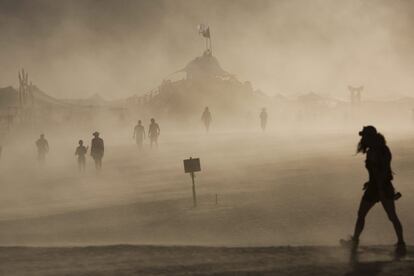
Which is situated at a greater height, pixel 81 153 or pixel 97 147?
pixel 97 147

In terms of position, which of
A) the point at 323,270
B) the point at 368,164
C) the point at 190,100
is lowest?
the point at 323,270

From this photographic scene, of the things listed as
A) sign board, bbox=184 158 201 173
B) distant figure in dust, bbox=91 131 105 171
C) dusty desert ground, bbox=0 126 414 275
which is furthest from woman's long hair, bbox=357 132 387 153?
distant figure in dust, bbox=91 131 105 171

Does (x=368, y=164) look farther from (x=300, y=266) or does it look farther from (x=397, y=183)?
(x=397, y=183)

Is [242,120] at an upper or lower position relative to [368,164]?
upper

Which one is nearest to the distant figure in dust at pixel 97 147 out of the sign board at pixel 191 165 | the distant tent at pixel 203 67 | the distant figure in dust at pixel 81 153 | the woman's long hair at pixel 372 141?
the distant figure in dust at pixel 81 153

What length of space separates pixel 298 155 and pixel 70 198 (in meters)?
12.0

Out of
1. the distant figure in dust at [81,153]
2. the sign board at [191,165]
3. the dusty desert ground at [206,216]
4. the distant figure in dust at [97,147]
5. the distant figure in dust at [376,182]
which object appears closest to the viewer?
the dusty desert ground at [206,216]

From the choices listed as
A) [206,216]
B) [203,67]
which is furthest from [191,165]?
[203,67]

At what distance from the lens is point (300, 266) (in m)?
8.36

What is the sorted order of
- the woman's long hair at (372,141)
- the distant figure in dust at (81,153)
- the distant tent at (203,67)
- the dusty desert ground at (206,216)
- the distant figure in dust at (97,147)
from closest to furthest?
the dusty desert ground at (206,216) < the woman's long hair at (372,141) < the distant figure in dust at (97,147) < the distant figure in dust at (81,153) < the distant tent at (203,67)

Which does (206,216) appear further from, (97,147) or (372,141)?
(97,147)

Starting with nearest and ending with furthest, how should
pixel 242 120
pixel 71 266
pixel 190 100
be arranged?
pixel 71 266
pixel 242 120
pixel 190 100

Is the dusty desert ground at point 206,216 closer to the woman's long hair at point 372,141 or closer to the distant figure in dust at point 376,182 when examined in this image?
the distant figure in dust at point 376,182

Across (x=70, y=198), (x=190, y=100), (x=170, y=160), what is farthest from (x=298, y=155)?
(x=190, y=100)
